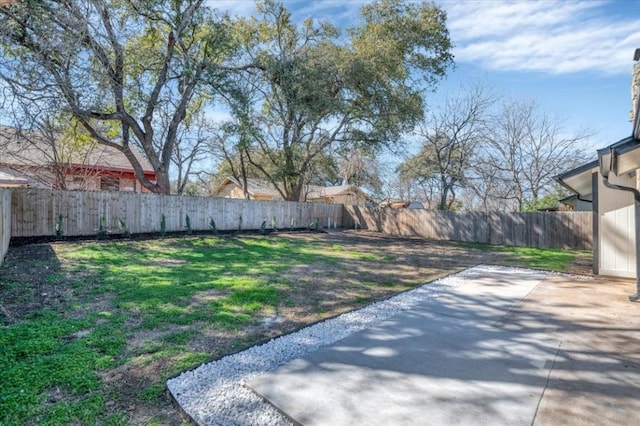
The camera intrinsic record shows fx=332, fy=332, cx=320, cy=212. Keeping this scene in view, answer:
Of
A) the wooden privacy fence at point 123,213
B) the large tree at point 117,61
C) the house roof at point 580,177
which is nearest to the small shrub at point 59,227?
the wooden privacy fence at point 123,213

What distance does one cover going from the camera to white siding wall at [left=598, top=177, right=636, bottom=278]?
5.75m

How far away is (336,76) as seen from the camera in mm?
13102

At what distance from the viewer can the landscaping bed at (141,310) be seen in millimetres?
2160

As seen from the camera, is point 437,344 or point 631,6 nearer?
point 437,344

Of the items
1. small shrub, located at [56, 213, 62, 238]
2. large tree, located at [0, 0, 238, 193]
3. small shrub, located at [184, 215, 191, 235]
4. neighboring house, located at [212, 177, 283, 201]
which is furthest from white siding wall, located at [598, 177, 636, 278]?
neighboring house, located at [212, 177, 283, 201]

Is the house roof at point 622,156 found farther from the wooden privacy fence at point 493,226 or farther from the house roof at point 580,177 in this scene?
the wooden privacy fence at point 493,226

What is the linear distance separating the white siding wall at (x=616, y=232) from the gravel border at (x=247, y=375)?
15.2ft

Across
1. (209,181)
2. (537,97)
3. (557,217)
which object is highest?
(537,97)

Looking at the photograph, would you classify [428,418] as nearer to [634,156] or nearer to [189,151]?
[634,156]

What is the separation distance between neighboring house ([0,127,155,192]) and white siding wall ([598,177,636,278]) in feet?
42.4

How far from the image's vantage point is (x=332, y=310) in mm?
4078

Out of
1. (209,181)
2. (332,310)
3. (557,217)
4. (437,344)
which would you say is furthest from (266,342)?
(209,181)

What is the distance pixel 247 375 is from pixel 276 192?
2389 centimetres

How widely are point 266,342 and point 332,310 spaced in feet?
3.98
